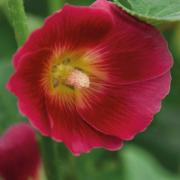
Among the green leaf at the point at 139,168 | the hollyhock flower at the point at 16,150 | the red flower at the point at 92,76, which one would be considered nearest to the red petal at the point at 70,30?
the red flower at the point at 92,76

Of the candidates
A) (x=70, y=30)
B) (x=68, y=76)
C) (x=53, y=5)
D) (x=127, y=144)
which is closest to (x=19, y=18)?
(x=70, y=30)

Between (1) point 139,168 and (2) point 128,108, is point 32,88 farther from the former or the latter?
(1) point 139,168

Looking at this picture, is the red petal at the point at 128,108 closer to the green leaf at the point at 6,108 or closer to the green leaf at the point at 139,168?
the green leaf at the point at 139,168

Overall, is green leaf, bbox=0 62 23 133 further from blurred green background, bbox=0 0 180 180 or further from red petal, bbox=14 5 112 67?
red petal, bbox=14 5 112 67

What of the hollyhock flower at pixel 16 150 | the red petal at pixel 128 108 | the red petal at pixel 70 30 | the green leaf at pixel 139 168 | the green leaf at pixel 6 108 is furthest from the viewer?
the green leaf at pixel 6 108

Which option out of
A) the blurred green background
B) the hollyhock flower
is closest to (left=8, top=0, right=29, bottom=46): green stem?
the hollyhock flower

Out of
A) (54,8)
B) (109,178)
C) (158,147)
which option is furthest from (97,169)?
(54,8)
